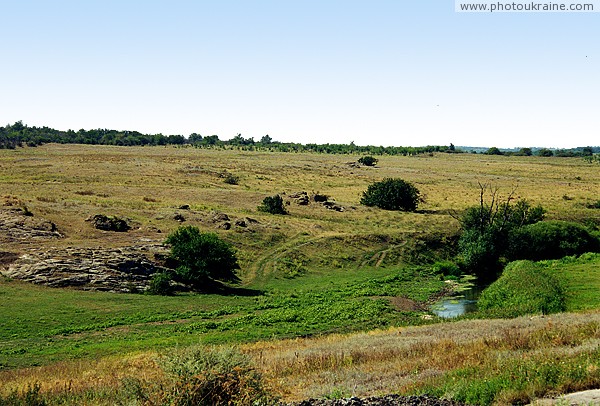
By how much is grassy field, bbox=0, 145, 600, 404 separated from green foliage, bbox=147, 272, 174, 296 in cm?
127

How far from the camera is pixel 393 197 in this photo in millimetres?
83188

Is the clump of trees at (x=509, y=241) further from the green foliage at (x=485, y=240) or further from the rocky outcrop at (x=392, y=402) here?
the rocky outcrop at (x=392, y=402)

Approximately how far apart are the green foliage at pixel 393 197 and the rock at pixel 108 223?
36254 millimetres

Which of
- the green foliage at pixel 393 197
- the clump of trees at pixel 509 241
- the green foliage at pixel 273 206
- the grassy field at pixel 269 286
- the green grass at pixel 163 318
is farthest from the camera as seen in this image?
the green foliage at pixel 393 197

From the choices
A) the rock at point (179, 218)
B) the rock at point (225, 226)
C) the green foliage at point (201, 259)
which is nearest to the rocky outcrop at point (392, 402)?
the green foliage at point (201, 259)

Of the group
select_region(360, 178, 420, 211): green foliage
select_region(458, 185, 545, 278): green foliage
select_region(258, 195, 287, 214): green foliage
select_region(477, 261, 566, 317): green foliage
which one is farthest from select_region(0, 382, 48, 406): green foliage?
select_region(360, 178, 420, 211): green foliage

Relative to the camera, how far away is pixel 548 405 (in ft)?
37.0

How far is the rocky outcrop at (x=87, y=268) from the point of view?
142 feet

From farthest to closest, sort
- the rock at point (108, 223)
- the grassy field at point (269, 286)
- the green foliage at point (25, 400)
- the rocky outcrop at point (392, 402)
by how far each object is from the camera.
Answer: the rock at point (108, 223) → the grassy field at point (269, 286) → the green foliage at point (25, 400) → the rocky outcrop at point (392, 402)

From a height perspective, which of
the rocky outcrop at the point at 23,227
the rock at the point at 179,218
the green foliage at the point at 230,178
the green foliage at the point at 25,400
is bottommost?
the rock at the point at 179,218

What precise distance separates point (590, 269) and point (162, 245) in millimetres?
34565

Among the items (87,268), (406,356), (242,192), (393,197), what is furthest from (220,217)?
(406,356)

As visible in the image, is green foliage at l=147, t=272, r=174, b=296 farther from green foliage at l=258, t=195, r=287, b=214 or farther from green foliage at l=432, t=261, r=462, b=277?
green foliage at l=258, t=195, r=287, b=214

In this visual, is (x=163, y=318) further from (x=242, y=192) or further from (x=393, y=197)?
(x=242, y=192)
